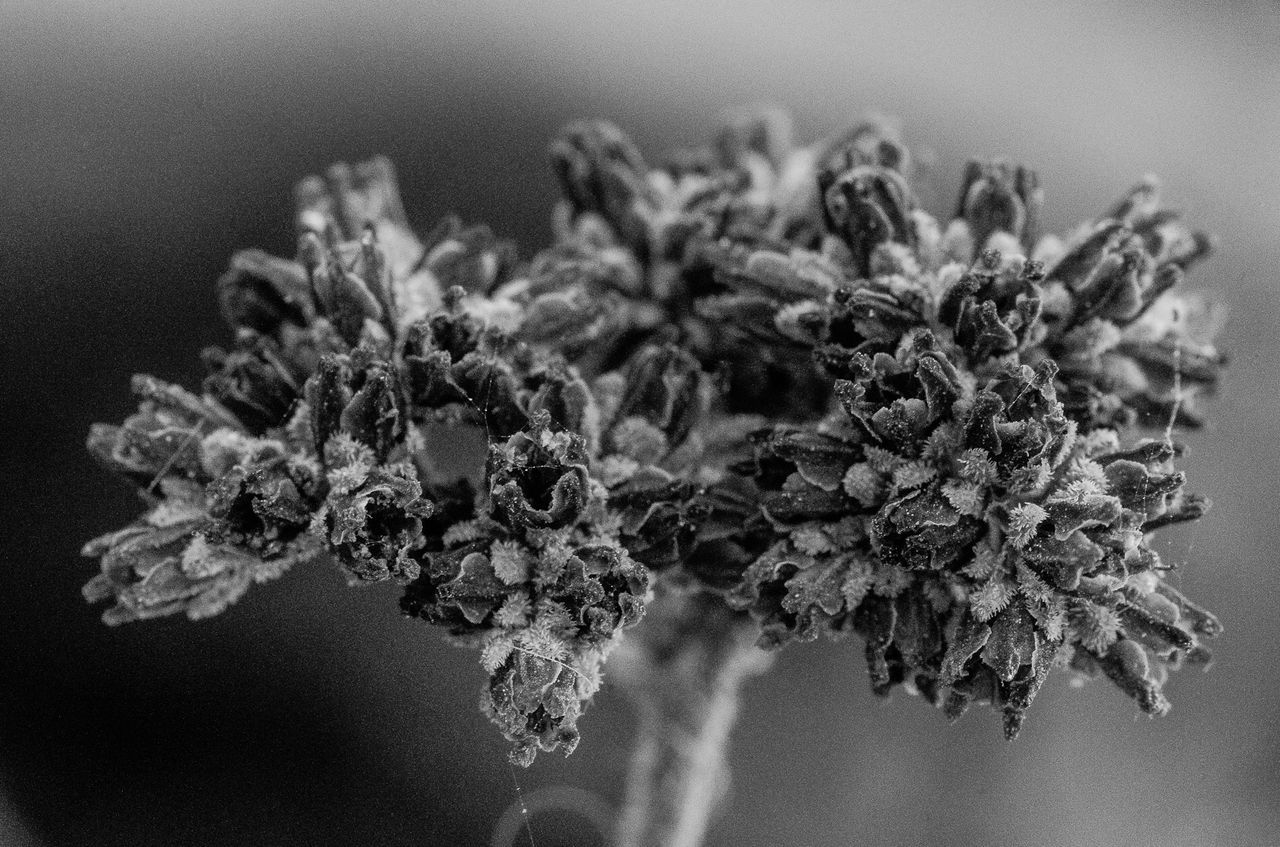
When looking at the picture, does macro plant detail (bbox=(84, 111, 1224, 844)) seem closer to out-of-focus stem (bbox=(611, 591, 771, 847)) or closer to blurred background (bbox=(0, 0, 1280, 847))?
A: out-of-focus stem (bbox=(611, 591, 771, 847))

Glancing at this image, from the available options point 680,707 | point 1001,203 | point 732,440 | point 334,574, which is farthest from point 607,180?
point 334,574

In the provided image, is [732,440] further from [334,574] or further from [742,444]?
[334,574]

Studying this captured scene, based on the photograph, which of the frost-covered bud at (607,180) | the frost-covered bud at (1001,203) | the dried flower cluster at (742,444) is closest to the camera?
the dried flower cluster at (742,444)

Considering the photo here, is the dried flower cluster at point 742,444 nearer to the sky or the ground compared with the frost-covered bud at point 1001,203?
nearer to the ground

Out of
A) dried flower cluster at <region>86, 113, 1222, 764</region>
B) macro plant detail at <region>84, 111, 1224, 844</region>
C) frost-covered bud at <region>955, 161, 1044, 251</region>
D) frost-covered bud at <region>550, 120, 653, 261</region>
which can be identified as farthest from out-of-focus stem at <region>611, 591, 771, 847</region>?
frost-covered bud at <region>955, 161, 1044, 251</region>

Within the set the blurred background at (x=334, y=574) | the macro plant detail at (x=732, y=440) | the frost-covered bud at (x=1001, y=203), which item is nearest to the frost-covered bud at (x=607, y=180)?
the macro plant detail at (x=732, y=440)

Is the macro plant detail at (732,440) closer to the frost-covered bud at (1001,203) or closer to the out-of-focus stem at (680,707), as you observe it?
the frost-covered bud at (1001,203)

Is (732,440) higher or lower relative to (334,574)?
higher

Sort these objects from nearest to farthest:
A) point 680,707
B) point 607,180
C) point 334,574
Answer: point 607,180, point 680,707, point 334,574
